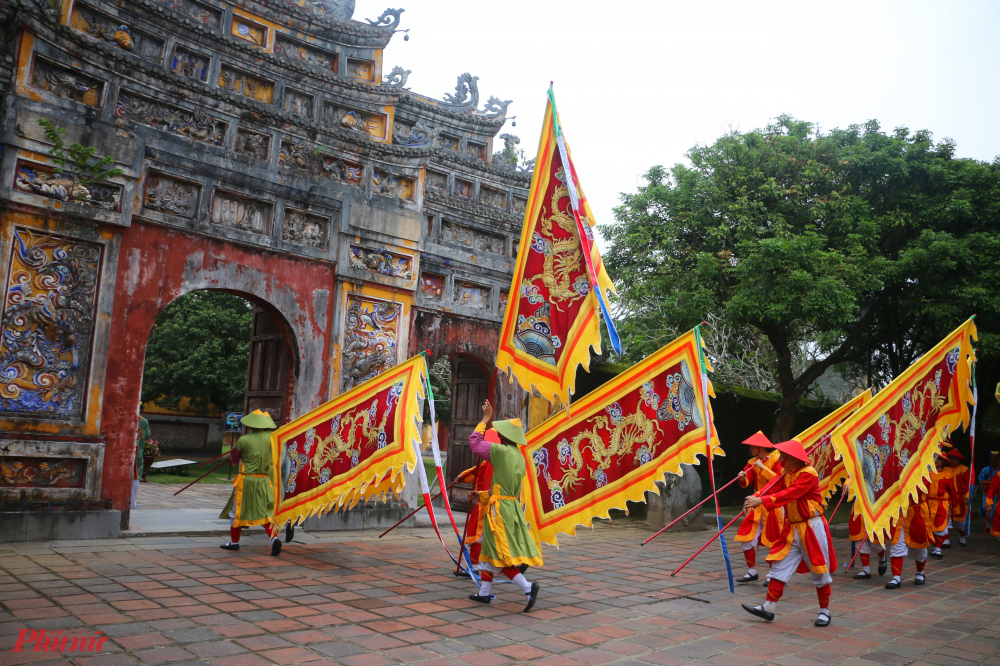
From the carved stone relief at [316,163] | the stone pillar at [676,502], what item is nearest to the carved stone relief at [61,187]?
the carved stone relief at [316,163]

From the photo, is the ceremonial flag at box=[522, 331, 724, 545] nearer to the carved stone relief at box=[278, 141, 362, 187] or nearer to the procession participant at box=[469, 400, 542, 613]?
the procession participant at box=[469, 400, 542, 613]

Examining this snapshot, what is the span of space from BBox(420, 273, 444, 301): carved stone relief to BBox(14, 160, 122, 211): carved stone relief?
4524 millimetres

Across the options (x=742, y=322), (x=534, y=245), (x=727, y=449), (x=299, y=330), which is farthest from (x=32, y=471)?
(x=727, y=449)

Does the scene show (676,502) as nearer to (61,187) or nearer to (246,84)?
(246,84)

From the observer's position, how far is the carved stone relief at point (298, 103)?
1020cm

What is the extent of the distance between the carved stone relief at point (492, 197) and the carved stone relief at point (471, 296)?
9.71 ft

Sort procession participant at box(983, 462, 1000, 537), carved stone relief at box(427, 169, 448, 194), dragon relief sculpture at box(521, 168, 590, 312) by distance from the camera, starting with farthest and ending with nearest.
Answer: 1. carved stone relief at box(427, 169, 448, 194)
2. procession participant at box(983, 462, 1000, 537)
3. dragon relief sculpture at box(521, 168, 590, 312)

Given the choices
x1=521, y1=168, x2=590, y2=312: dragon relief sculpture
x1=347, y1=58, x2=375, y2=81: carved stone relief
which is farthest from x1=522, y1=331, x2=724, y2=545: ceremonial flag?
x1=347, y1=58, x2=375, y2=81: carved stone relief

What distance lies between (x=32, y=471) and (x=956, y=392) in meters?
10.3

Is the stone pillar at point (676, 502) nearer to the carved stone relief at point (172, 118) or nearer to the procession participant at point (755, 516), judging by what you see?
the procession participant at point (755, 516)

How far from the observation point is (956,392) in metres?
7.86

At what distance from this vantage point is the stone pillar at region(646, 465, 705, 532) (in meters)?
11.4

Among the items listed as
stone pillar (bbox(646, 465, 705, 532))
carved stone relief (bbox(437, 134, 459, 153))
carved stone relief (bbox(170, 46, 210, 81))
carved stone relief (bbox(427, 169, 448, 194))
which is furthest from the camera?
carved stone relief (bbox(437, 134, 459, 153))

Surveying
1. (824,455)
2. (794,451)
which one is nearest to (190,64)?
Result: (794,451)
